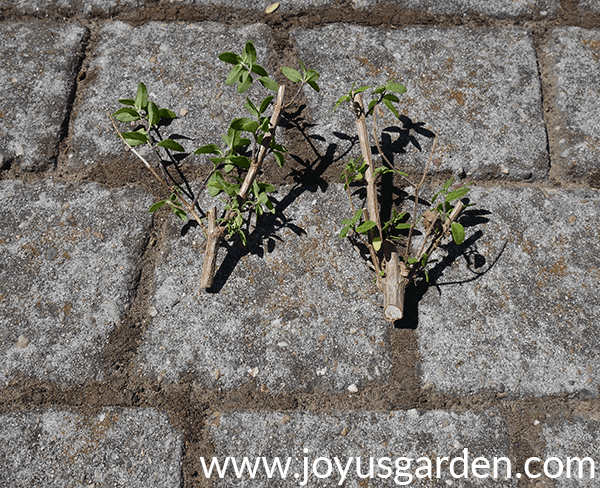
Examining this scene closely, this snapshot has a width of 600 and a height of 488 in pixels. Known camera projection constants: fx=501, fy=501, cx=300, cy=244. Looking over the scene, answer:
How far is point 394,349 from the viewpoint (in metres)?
1.50

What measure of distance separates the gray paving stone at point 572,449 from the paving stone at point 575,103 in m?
0.81

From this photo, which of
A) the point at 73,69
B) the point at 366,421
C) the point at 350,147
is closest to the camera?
the point at 366,421

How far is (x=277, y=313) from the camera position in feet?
5.03

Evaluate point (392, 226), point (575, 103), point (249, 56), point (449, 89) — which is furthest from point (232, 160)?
point (575, 103)

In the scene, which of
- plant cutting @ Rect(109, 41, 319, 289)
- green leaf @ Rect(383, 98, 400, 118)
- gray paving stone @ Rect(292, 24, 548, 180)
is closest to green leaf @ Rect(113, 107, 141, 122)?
plant cutting @ Rect(109, 41, 319, 289)

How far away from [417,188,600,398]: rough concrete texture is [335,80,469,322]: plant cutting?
0.10m

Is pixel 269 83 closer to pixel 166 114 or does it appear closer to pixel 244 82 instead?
pixel 244 82

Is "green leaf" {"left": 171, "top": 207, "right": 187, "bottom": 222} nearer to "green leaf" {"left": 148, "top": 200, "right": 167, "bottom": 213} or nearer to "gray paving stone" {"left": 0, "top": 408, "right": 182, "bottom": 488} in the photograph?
"green leaf" {"left": 148, "top": 200, "right": 167, "bottom": 213}

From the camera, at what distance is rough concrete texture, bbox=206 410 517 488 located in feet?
4.51

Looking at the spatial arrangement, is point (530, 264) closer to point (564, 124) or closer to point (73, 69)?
point (564, 124)

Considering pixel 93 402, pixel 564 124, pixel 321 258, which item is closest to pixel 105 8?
pixel 321 258

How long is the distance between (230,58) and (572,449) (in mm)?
1519

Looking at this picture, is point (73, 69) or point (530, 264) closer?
point (530, 264)

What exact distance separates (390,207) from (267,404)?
74cm
